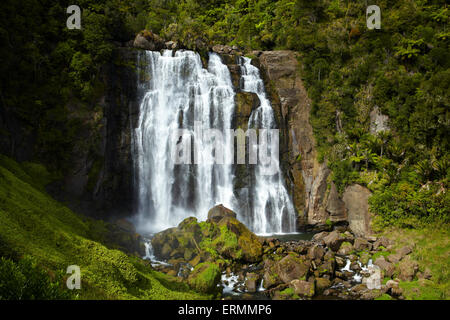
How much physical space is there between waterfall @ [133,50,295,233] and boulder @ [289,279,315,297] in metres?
10.4

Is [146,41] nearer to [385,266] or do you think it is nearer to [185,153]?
[185,153]

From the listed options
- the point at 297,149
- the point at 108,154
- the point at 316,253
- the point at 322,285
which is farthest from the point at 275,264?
the point at 108,154

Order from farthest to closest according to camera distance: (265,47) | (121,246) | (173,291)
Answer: (265,47) → (121,246) → (173,291)

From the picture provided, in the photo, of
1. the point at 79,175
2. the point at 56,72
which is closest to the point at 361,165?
the point at 79,175

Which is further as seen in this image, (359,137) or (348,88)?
(348,88)

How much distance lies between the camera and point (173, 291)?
1073 centimetres

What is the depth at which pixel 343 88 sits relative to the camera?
2492cm

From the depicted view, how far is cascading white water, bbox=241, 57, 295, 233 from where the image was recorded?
24.1 metres

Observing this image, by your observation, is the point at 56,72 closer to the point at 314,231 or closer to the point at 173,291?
the point at 173,291

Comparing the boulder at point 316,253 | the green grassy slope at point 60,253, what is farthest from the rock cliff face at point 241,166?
the green grassy slope at point 60,253

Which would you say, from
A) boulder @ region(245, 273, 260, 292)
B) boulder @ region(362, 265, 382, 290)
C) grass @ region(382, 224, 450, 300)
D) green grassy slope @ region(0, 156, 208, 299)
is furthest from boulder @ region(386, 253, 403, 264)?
green grassy slope @ region(0, 156, 208, 299)

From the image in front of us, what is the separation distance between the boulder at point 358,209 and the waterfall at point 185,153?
4444mm

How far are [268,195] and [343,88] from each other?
10.7 m

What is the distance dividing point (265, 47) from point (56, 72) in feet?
73.3
